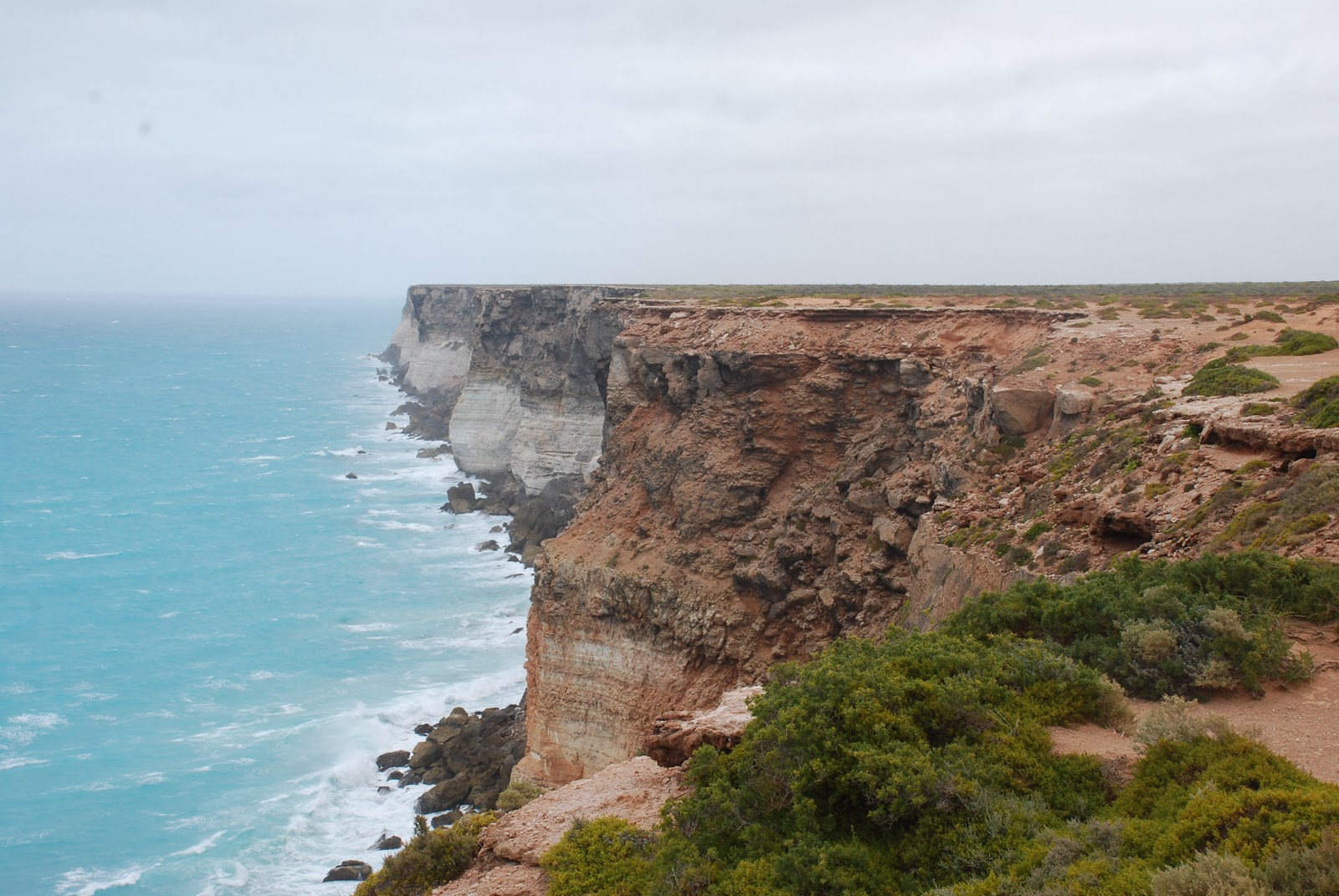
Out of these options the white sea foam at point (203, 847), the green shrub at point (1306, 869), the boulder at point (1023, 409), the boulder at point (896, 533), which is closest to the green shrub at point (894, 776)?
the green shrub at point (1306, 869)

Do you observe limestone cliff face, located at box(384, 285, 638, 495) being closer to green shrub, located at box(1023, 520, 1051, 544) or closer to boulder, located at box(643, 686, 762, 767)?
green shrub, located at box(1023, 520, 1051, 544)

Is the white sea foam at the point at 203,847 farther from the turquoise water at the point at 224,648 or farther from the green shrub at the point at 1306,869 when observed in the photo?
the green shrub at the point at 1306,869

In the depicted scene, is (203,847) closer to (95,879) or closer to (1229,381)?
(95,879)

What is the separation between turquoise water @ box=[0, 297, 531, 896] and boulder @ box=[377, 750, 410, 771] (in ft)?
1.55

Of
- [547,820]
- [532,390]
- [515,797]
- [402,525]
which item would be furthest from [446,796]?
[532,390]

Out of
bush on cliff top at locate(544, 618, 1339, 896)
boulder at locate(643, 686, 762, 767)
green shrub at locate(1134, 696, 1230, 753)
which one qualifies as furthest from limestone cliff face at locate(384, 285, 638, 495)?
green shrub at locate(1134, 696, 1230, 753)

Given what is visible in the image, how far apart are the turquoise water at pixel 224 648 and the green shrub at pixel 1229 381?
21968 mm

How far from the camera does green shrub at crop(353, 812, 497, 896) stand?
1013 cm

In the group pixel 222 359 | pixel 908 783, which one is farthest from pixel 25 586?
pixel 222 359

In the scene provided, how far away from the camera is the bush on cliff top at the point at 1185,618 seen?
8.49 metres

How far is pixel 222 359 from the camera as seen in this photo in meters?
146

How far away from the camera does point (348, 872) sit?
23.3 m

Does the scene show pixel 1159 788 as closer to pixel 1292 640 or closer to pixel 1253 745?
pixel 1253 745

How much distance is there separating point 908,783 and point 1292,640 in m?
4.30
